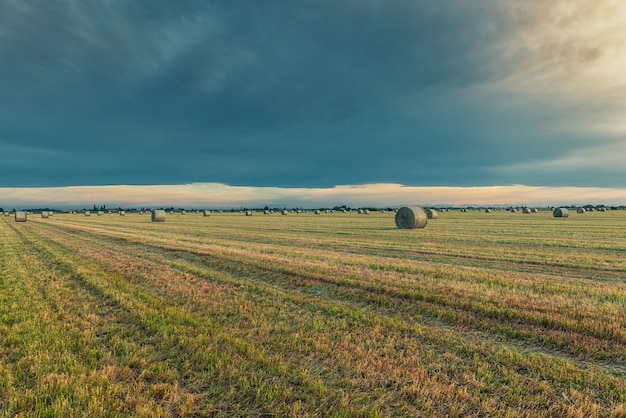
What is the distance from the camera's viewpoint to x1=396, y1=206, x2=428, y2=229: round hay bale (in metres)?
34.5

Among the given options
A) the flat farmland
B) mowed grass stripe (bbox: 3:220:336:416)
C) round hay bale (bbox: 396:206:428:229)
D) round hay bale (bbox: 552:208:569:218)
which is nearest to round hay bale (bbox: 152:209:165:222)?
round hay bale (bbox: 396:206:428:229)

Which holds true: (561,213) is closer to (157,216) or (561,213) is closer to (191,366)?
(157,216)

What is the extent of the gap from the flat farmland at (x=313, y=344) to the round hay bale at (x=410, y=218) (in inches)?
906

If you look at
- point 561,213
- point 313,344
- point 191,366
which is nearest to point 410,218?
point 313,344

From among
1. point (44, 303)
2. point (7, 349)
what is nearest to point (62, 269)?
point (44, 303)

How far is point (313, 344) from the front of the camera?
5.56 metres

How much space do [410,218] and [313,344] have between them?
30722 millimetres

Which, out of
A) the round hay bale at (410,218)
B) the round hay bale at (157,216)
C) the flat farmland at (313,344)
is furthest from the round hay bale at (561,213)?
the round hay bale at (157,216)

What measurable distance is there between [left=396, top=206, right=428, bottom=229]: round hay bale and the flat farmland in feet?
75.5

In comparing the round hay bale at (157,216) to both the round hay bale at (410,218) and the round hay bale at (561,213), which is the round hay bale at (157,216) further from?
the round hay bale at (561,213)

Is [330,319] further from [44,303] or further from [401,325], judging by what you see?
[44,303]

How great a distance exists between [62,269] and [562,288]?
51.3ft

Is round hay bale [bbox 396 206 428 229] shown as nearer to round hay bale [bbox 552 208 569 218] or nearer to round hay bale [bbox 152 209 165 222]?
round hay bale [bbox 552 208 569 218]

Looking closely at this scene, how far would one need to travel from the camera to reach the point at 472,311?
7.39 meters
